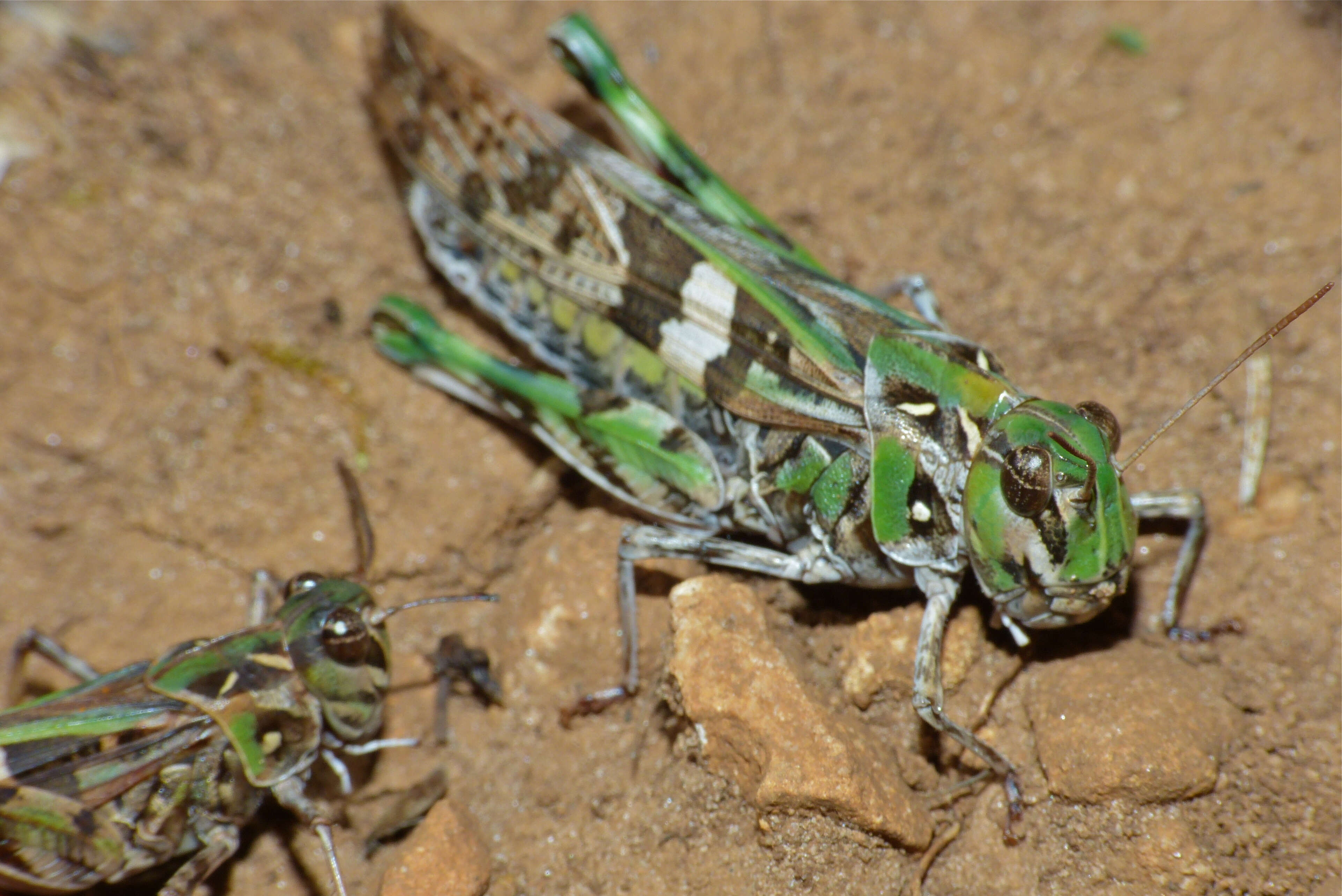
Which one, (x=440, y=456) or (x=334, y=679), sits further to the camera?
(x=440, y=456)

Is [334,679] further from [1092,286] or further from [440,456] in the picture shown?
[1092,286]

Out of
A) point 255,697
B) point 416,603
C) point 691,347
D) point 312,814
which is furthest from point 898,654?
point 255,697

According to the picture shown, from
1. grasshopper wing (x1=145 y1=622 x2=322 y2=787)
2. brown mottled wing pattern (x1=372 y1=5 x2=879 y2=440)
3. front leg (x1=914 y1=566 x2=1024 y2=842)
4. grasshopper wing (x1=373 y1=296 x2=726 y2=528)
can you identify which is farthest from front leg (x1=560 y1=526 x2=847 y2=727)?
grasshopper wing (x1=145 y1=622 x2=322 y2=787)

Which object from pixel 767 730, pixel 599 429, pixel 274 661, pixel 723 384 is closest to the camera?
Result: pixel 767 730

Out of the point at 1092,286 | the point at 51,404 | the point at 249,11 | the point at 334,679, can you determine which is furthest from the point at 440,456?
the point at 1092,286

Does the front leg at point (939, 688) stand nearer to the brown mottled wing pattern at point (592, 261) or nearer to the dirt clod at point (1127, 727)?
the dirt clod at point (1127, 727)

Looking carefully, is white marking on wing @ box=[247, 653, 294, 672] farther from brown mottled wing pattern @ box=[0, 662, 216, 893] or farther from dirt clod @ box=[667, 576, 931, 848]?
dirt clod @ box=[667, 576, 931, 848]

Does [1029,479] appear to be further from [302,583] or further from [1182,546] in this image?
[302,583]
